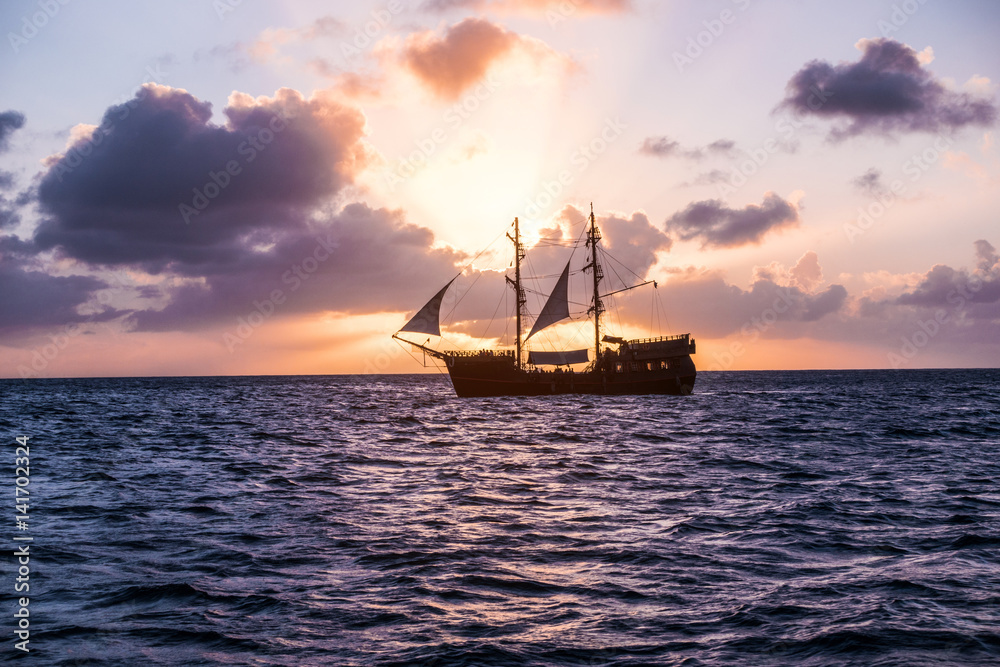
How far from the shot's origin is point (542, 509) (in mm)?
15820

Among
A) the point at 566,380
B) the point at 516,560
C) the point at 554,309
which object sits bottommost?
the point at 516,560

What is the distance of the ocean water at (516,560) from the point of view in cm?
800

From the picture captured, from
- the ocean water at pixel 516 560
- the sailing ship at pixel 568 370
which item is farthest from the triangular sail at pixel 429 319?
the ocean water at pixel 516 560

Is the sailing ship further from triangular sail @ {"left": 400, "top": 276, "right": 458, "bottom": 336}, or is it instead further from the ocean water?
the ocean water

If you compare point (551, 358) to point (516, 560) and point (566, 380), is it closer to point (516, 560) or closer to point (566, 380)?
point (566, 380)

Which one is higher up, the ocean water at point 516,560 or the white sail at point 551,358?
the white sail at point 551,358

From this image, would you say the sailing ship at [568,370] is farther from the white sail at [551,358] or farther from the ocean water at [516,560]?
the ocean water at [516,560]

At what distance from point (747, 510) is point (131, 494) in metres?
16.8

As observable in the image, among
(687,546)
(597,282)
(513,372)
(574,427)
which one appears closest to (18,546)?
(687,546)

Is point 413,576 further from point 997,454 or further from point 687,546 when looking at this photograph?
point 997,454

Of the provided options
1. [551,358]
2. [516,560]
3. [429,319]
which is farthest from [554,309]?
[516,560]

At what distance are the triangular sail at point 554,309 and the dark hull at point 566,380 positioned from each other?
286 inches

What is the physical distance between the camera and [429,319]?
74.8m

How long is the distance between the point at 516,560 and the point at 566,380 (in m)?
65.4
